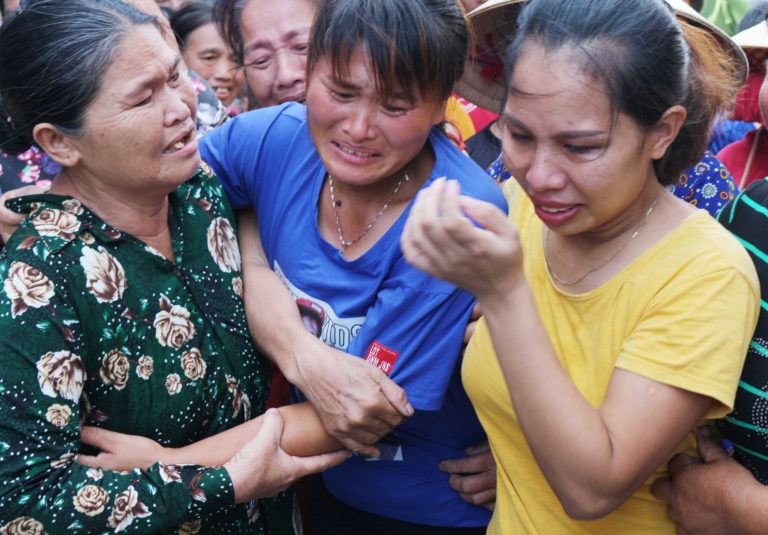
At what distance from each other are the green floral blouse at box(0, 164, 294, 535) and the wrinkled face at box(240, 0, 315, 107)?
811mm

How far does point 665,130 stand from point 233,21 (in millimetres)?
1794

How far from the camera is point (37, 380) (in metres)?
1.75

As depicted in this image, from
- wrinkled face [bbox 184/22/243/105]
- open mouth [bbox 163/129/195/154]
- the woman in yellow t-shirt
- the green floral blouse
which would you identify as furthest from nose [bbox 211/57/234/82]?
the woman in yellow t-shirt

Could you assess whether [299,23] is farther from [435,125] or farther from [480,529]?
[480,529]

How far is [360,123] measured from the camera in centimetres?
204

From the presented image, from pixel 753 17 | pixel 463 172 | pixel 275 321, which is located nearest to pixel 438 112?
pixel 463 172

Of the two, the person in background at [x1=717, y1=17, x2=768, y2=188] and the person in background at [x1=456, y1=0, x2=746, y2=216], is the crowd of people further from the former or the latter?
the person in background at [x1=717, y1=17, x2=768, y2=188]

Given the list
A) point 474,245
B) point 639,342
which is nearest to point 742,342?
point 639,342

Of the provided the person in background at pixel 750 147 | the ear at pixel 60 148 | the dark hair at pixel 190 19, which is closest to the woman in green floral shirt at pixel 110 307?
the ear at pixel 60 148

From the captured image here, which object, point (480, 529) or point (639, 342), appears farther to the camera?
point (480, 529)

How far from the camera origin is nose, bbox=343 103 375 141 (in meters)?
2.04

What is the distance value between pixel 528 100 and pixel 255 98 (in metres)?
1.65

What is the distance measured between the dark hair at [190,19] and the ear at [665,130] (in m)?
3.92

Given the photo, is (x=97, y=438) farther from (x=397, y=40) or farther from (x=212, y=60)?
(x=212, y=60)
